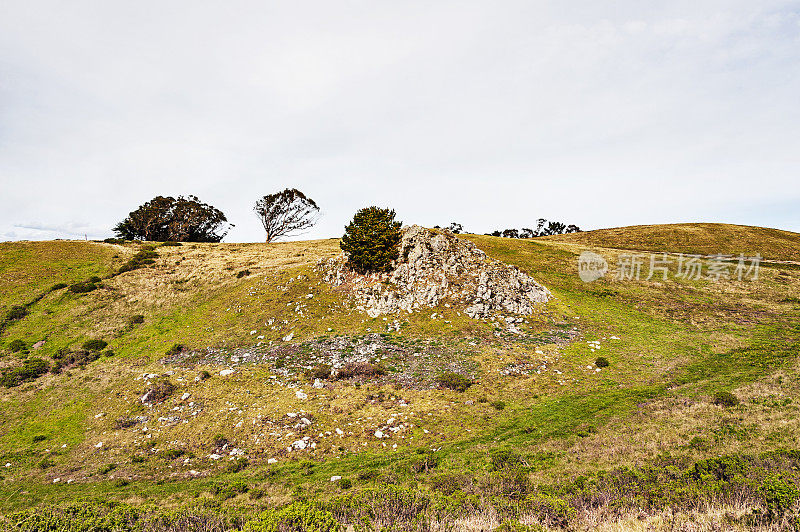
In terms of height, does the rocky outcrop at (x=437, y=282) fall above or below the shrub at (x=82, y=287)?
above

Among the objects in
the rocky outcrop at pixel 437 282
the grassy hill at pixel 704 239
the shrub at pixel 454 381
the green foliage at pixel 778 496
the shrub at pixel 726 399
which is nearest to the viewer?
the green foliage at pixel 778 496

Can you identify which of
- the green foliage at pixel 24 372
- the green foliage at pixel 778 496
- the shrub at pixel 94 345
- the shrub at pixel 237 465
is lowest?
the shrub at pixel 237 465

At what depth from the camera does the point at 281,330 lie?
32.3m

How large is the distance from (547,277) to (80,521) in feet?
163

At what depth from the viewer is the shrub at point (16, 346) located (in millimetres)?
29580

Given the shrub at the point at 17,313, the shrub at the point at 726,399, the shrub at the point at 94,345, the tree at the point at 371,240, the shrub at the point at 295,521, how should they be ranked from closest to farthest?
the shrub at the point at 295,521 < the shrub at the point at 726,399 < the shrub at the point at 94,345 < the shrub at the point at 17,313 < the tree at the point at 371,240

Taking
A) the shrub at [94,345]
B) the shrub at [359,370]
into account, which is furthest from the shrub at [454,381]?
the shrub at [94,345]

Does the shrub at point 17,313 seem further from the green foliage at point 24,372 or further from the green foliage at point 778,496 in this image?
the green foliage at point 778,496

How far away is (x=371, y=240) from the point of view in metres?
39.1

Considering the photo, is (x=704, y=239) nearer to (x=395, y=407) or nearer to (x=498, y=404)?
(x=498, y=404)

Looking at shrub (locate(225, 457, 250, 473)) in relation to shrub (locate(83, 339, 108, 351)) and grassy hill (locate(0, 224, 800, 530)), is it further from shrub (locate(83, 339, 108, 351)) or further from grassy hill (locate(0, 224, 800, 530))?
shrub (locate(83, 339, 108, 351))

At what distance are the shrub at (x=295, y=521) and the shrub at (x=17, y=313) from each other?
44444 millimetres

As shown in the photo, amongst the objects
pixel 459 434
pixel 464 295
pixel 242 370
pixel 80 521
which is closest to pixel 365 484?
pixel 459 434

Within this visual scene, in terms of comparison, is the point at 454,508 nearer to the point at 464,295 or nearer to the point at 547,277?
the point at 464,295
